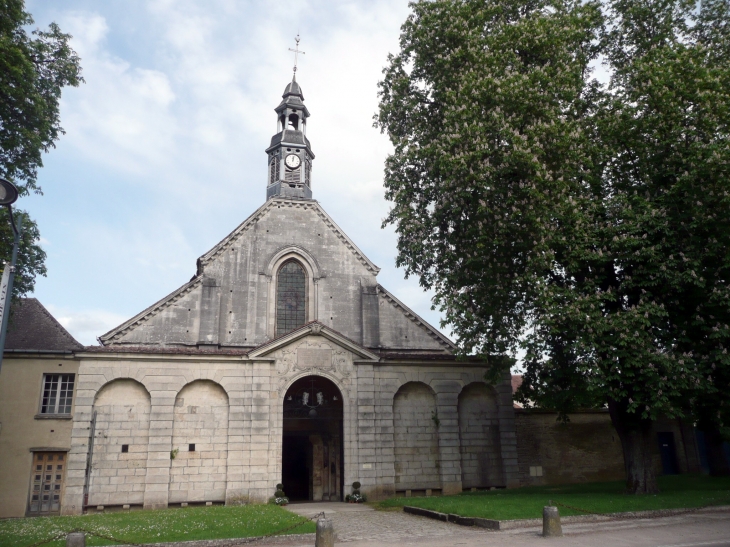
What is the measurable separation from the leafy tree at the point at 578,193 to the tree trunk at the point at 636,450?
5 centimetres

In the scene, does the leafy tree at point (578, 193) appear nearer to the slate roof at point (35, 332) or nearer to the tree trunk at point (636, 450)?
the tree trunk at point (636, 450)

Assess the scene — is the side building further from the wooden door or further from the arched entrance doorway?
the arched entrance doorway

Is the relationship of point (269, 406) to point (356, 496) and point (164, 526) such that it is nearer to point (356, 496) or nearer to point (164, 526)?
point (356, 496)

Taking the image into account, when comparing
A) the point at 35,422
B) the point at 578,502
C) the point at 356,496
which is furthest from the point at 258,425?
the point at 578,502

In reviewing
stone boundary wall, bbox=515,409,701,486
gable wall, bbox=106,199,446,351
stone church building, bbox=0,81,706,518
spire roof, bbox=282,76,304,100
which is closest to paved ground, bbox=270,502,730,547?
stone church building, bbox=0,81,706,518

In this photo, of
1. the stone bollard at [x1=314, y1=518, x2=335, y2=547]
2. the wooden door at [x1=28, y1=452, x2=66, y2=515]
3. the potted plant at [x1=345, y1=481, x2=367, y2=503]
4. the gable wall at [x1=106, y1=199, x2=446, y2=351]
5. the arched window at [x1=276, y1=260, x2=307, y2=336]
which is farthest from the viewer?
the arched window at [x1=276, y1=260, x2=307, y2=336]

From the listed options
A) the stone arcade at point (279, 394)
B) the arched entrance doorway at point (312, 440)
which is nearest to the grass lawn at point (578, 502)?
the stone arcade at point (279, 394)

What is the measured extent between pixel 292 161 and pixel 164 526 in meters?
21.8

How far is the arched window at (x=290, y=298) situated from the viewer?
2775 centimetres

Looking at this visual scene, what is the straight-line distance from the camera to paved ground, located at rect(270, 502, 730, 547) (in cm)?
1196

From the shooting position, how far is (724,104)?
52.5 feet

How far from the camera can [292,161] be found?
32406mm

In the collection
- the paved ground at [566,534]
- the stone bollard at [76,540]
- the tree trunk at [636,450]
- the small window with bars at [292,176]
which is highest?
the small window with bars at [292,176]

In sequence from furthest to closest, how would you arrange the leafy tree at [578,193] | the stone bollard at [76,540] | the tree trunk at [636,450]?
the tree trunk at [636,450]
the leafy tree at [578,193]
the stone bollard at [76,540]
